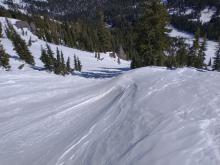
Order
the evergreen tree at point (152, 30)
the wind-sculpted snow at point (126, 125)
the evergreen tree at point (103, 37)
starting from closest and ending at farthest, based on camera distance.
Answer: the wind-sculpted snow at point (126, 125) < the evergreen tree at point (152, 30) < the evergreen tree at point (103, 37)

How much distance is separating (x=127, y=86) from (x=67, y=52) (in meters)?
78.9

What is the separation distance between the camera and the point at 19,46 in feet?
211

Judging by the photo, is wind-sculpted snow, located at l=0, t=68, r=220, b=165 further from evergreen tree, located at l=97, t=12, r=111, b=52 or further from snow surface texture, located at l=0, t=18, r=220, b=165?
evergreen tree, located at l=97, t=12, r=111, b=52

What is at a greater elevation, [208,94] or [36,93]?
[208,94]

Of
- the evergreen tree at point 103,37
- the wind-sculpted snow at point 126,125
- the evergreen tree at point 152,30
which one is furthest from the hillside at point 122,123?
the evergreen tree at point 103,37

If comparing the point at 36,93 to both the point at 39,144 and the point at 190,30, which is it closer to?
the point at 39,144

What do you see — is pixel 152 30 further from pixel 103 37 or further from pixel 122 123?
pixel 103 37

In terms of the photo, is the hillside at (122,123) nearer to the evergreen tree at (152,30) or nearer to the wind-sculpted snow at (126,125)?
the wind-sculpted snow at (126,125)

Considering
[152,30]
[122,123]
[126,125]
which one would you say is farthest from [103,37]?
[126,125]

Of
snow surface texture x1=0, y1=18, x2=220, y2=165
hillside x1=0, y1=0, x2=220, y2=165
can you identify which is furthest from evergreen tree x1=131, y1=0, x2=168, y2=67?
snow surface texture x1=0, y1=18, x2=220, y2=165

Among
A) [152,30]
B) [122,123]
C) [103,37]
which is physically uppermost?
[152,30]

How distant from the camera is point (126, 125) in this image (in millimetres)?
10422

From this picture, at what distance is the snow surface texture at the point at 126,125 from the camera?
804cm

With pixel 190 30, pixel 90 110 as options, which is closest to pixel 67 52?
pixel 90 110
